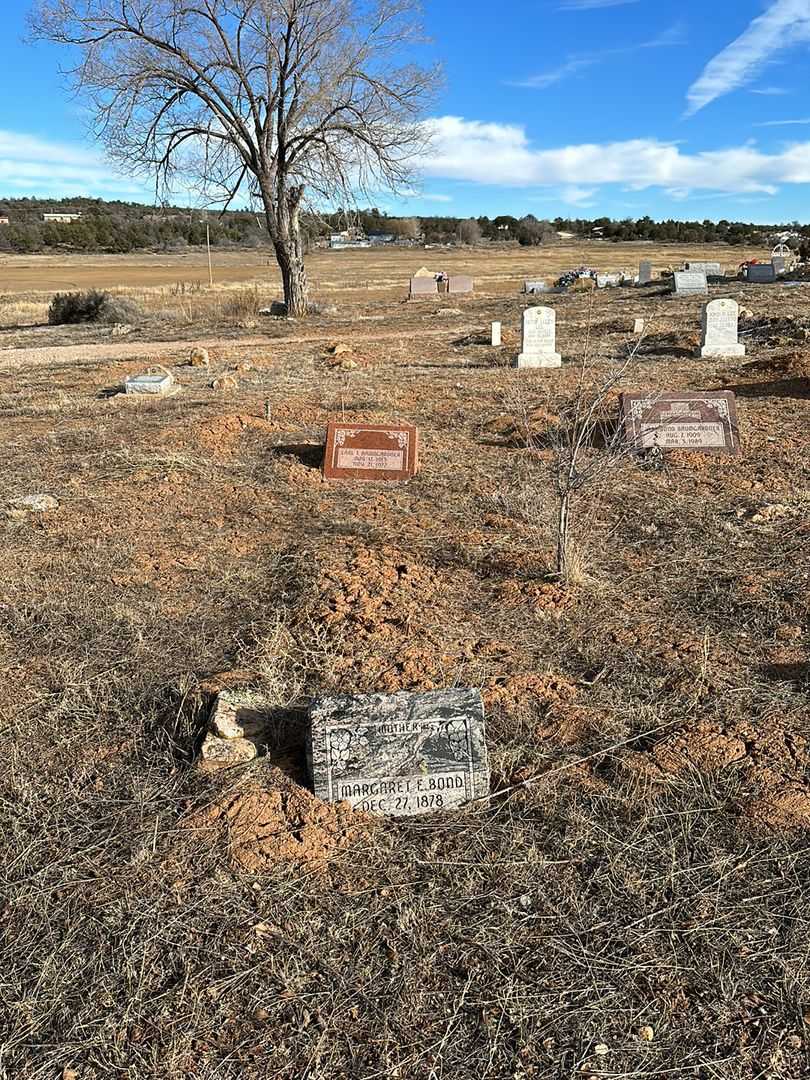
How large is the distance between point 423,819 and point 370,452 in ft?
15.0

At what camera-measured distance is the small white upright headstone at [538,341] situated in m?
12.5

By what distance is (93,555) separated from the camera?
5301 mm

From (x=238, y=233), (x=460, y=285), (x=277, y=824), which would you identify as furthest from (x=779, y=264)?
(x=238, y=233)

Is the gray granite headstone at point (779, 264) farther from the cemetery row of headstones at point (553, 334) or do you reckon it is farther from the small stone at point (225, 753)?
the small stone at point (225, 753)

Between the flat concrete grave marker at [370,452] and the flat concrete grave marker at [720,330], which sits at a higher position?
the flat concrete grave marker at [720,330]

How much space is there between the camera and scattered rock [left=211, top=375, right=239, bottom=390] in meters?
11.4

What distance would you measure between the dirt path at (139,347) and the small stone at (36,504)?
33.7 feet

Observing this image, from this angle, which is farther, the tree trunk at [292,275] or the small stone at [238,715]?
the tree trunk at [292,275]

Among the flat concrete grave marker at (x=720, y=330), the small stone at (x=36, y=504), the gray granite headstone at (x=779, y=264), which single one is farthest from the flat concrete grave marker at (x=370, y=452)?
the gray granite headstone at (x=779, y=264)

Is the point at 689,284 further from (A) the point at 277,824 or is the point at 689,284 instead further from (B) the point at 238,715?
(A) the point at 277,824

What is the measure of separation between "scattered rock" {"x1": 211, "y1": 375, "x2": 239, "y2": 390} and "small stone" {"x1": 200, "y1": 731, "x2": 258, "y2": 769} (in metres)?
8.86

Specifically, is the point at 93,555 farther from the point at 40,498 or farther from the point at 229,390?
the point at 229,390

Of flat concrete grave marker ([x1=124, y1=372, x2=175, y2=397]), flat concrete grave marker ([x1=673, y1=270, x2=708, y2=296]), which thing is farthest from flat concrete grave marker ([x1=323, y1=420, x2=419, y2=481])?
flat concrete grave marker ([x1=673, y1=270, x2=708, y2=296])

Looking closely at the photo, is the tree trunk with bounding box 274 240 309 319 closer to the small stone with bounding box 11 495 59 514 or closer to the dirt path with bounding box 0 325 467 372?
the dirt path with bounding box 0 325 467 372
